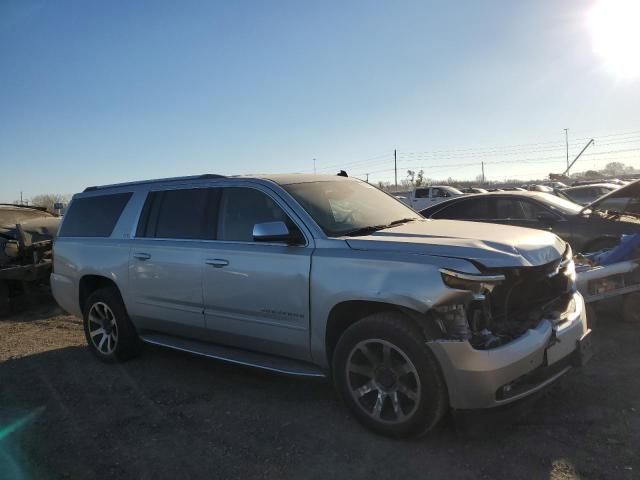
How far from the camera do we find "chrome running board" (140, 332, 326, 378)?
13.1 ft

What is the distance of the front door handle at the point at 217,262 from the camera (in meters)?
4.47

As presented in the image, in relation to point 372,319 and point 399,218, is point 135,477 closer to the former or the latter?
point 372,319

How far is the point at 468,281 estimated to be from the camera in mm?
3273

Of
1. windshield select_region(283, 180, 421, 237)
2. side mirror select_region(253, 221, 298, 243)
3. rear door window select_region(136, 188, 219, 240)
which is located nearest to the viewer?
side mirror select_region(253, 221, 298, 243)

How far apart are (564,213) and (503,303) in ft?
17.1

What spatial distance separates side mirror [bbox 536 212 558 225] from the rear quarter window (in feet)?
19.8

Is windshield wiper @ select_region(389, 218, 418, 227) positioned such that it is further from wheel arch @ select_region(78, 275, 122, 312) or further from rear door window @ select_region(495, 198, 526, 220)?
rear door window @ select_region(495, 198, 526, 220)

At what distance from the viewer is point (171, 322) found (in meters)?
5.04

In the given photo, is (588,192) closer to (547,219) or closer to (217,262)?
(547,219)

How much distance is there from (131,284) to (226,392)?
5.08ft

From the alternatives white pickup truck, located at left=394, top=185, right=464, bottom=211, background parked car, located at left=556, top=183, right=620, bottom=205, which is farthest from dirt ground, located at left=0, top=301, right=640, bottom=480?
white pickup truck, located at left=394, top=185, right=464, bottom=211

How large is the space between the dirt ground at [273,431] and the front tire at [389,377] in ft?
0.55

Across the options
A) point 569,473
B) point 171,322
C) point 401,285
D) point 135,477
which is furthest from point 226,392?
point 569,473

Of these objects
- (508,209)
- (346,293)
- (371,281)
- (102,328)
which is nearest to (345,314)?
(346,293)
